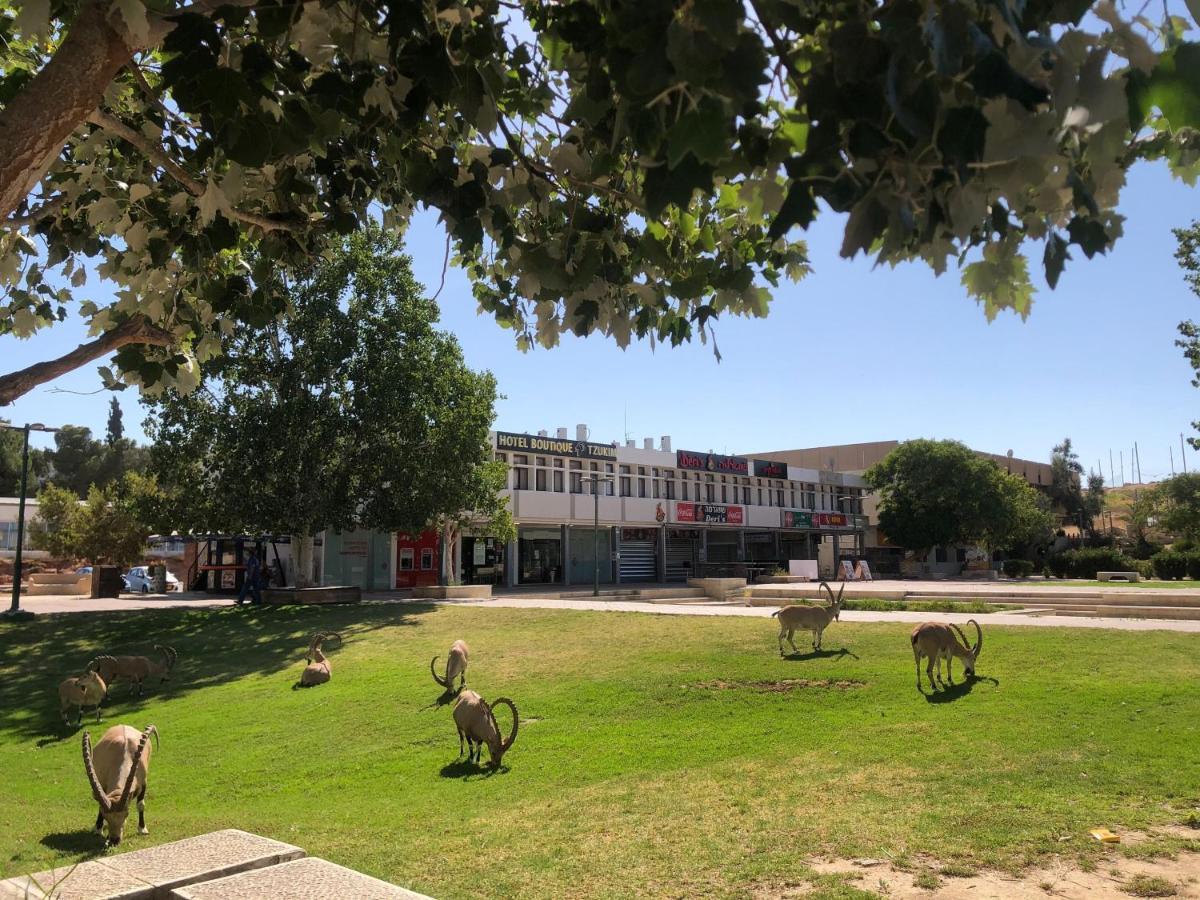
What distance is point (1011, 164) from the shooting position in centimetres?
224

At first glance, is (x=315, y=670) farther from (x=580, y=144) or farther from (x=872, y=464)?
(x=872, y=464)

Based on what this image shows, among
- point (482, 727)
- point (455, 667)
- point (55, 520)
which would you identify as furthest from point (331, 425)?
point (55, 520)

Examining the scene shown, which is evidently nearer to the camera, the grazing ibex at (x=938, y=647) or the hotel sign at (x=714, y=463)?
the grazing ibex at (x=938, y=647)

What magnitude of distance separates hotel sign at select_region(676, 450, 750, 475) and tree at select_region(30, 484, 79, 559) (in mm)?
33240

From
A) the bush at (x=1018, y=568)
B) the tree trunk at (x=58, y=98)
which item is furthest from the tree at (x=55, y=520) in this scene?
the bush at (x=1018, y=568)

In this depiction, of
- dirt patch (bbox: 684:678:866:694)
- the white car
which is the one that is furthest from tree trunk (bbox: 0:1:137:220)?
the white car

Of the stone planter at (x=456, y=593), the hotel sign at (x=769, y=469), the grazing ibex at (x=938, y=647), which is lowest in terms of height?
the stone planter at (x=456, y=593)

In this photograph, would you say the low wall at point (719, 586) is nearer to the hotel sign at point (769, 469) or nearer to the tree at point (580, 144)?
the hotel sign at point (769, 469)

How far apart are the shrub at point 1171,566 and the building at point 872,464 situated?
1682cm

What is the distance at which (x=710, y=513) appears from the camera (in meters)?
51.5

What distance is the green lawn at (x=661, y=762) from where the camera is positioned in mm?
6113

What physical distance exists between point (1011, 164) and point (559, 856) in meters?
5.54

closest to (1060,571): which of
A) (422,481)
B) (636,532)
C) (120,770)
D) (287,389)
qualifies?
(636,532)

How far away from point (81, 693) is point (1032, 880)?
1319 cm
